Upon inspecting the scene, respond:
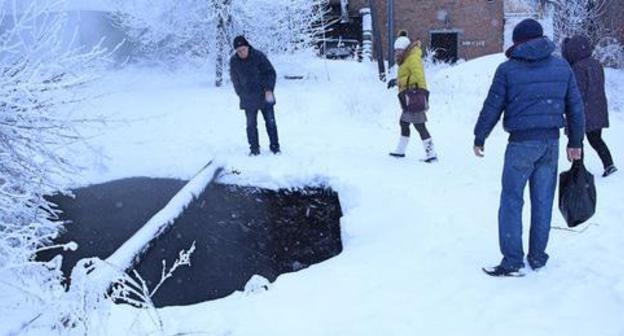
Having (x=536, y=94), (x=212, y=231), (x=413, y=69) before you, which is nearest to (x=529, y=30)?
(x=536, y=94)

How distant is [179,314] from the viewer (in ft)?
13.9

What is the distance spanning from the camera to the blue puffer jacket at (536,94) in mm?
4074

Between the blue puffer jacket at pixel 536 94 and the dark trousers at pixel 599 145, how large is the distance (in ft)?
9.07

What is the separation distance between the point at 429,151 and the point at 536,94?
3809 millimetres

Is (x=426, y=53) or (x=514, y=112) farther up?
(x=514, y=112)

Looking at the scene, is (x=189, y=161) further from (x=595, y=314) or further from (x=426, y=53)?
(x=426, y=53)

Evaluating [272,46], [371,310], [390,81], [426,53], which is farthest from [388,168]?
[426,53]

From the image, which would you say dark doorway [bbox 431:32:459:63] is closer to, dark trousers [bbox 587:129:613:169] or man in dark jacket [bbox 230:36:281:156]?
man in dark jacket [bbox 230:36:281:156]

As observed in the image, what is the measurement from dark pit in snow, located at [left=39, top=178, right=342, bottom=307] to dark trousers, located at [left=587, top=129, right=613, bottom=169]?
127 inches

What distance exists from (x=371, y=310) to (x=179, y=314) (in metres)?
1.44

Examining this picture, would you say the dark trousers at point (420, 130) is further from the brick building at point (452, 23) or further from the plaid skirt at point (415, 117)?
the brick building at point (452, 23)

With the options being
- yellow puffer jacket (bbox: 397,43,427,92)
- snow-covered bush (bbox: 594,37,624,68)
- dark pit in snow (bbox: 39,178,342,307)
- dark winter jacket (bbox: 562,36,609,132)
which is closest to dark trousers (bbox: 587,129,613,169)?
dark winter jacket (bbox: 562,36,609,132)

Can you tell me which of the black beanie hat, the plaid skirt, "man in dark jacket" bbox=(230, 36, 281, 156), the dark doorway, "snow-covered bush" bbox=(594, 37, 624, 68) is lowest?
"snow-covered bush" bbox=(594, 37, 624, 68)

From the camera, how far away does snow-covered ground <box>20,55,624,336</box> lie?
3.93m
